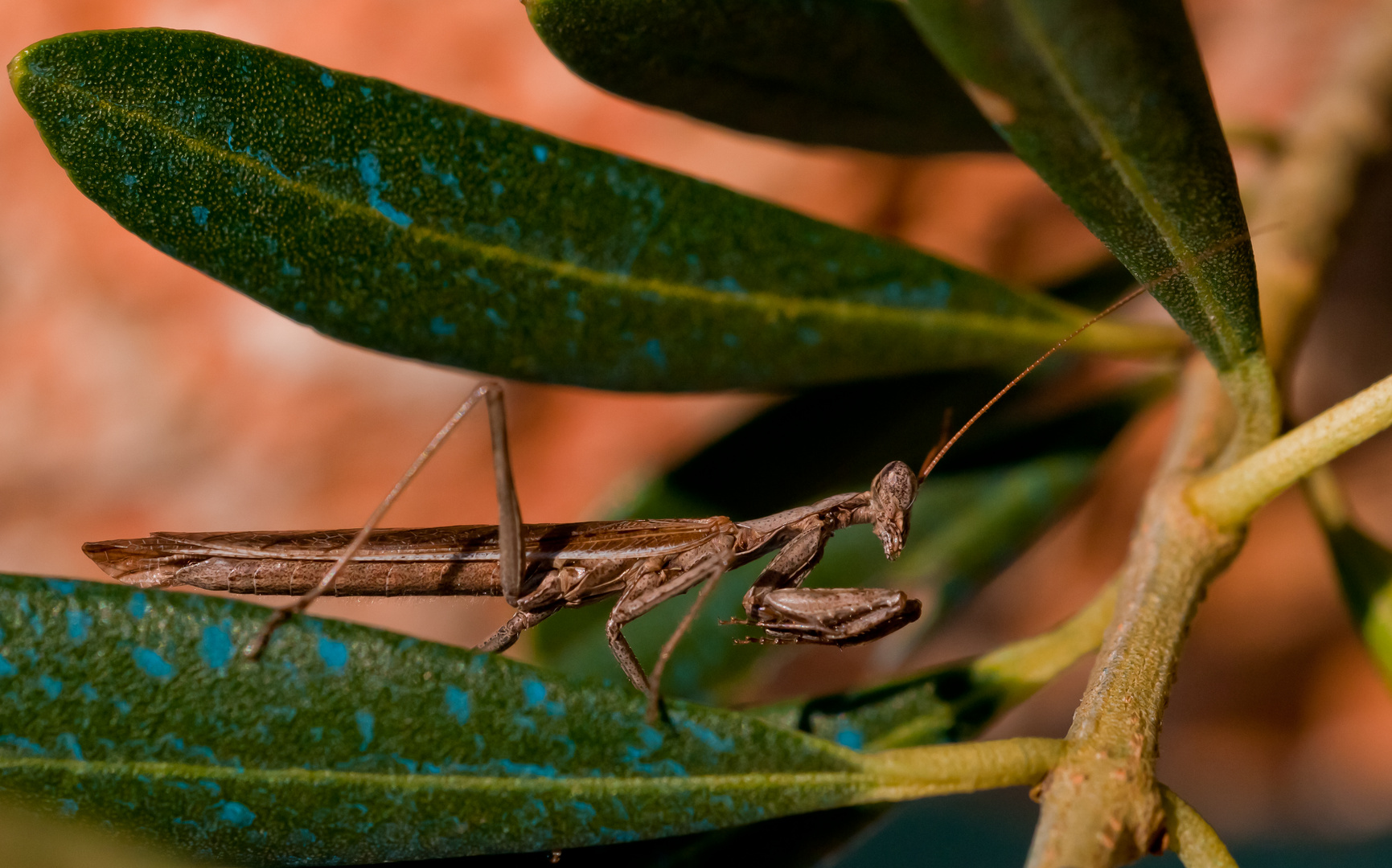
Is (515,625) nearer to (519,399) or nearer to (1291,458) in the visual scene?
(519,399)

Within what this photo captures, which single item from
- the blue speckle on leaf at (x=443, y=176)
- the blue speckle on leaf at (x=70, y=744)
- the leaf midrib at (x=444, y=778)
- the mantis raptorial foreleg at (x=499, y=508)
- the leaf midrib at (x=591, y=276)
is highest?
the blue speckle on leaf at (x=443, y=176)

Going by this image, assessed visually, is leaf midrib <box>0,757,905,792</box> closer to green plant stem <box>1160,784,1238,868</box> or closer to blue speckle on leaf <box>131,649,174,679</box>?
blue speckle on leaf <box>131,649,174,679</box>

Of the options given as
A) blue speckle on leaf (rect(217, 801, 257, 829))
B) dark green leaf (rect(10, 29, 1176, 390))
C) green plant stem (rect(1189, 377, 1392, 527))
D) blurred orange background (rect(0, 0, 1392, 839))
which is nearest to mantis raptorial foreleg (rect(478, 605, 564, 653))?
dark green leaf (rect(10, 29, 1176, 390))

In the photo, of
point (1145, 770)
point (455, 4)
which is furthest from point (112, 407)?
point (1145, 770)

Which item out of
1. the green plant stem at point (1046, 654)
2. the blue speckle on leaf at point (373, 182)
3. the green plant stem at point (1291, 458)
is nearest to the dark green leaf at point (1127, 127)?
the green plant stem at point (1291, 458)

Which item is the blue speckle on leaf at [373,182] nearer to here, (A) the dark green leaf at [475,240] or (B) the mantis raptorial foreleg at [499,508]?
(A) the dark green leaf at [475,240]

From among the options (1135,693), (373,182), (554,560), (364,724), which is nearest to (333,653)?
(364,724)

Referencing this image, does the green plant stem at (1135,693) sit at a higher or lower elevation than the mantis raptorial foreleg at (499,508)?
lower

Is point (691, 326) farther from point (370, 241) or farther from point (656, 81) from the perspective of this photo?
point (370, 241)
